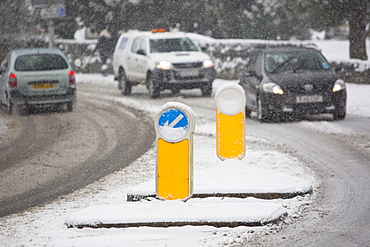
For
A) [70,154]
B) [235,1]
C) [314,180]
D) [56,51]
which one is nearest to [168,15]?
[235,1]

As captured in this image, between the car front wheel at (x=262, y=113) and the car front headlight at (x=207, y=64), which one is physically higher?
the car front headlight at (x=207, y=64)

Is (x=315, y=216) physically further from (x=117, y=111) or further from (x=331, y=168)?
(x=117, y=111)

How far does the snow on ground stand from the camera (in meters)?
5.92

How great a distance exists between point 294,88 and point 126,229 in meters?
8.07

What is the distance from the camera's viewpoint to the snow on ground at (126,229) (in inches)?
233

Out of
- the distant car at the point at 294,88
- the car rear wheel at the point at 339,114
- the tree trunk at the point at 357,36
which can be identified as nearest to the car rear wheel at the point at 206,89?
the distant car at the point at 294,88

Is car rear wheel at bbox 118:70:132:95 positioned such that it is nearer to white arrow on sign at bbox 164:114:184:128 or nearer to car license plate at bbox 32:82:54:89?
car license plate at bbox 32:82:54:89

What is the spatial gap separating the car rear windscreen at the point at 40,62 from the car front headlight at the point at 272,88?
563 centimetres

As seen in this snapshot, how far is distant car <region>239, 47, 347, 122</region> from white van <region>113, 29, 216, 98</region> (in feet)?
15.7

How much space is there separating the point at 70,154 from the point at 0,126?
4.49 meters

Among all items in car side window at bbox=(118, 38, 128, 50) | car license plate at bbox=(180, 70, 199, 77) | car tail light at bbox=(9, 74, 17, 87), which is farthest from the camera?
car side window at bbox=(118, 38, 128, 50)

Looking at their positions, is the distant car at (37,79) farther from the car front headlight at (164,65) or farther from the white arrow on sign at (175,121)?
the white arrow on sign at (175,121)

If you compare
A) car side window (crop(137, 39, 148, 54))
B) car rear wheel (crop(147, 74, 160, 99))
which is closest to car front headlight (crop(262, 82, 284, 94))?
car rear wheel (crop(147, 74, 160, 99))

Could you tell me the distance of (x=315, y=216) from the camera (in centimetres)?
666
